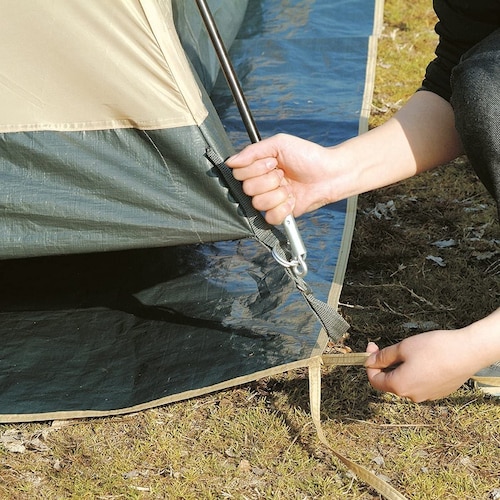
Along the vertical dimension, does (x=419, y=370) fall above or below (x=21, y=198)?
below

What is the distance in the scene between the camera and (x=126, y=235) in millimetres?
1711

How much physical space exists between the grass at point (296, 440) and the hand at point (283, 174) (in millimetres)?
378

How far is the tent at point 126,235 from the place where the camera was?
1.60 metres

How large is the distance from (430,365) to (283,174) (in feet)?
1.70

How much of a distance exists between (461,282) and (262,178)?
0.71 metres

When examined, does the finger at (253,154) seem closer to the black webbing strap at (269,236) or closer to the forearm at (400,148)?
the black webbing strap at (269,236)

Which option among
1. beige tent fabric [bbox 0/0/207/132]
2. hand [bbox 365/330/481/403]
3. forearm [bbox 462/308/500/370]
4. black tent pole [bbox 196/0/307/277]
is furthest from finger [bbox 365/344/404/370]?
beige tent fabric [bbox 0/0/207/132]

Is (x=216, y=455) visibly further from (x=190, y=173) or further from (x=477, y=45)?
(x=477, y=45)

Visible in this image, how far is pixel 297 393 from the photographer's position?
1804 mm

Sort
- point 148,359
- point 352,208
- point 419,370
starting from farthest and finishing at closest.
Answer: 1. point 352,208
2. point 148,359
3. point 419,370

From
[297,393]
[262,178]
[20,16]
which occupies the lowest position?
[297,393]

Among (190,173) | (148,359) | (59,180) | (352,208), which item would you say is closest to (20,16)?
(59,180)

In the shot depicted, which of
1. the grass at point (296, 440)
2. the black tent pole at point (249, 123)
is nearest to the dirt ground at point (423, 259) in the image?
the grass at point (296, 440)

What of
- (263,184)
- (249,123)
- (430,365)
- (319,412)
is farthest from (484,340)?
(249,123)
